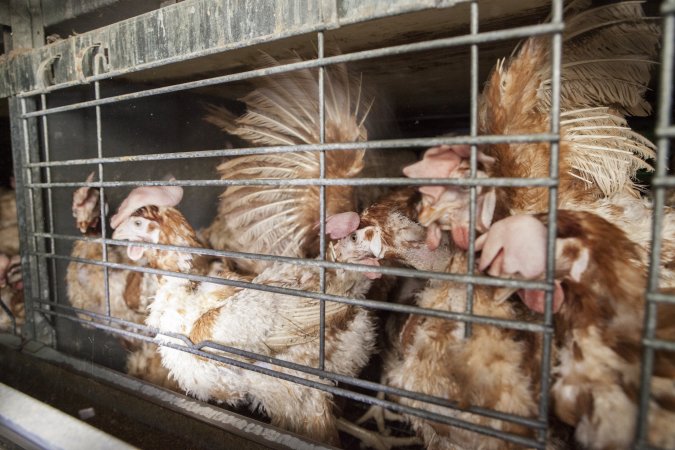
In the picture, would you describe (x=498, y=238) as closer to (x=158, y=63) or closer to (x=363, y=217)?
(x=363, y=217)

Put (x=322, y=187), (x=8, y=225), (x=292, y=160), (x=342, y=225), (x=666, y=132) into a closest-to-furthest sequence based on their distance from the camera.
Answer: (x=666, y=132)
(x=322, y=187)
(x=342, y=225)
(x=292, y=160)
(x=8, y=225)

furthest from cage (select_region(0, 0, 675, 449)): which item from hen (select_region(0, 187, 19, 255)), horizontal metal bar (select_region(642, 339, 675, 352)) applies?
hen (select_region(0, 187, 19, 255))

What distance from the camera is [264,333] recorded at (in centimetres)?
174

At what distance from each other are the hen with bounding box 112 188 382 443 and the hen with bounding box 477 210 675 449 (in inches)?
38.4

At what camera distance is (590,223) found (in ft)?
3.92

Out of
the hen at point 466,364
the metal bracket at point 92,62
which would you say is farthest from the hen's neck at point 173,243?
the hen at point 466,364

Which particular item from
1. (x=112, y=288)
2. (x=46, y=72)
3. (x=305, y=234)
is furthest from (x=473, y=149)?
(x=112, y=288)

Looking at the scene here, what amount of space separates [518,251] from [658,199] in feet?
1.03

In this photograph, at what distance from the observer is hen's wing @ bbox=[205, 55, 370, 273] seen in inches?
85.0

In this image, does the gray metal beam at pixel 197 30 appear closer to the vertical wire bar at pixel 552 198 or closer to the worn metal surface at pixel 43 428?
the vertical wire bar at pixel 552 198

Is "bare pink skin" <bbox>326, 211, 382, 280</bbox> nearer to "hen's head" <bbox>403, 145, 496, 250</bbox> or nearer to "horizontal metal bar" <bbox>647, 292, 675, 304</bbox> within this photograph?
"hen's head" <bbox>403, 145, 496, 250</bbox>

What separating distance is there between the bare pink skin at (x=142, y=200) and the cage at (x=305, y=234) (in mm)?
34

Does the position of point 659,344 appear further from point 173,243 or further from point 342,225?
point 173,243

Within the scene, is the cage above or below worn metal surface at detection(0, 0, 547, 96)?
below
